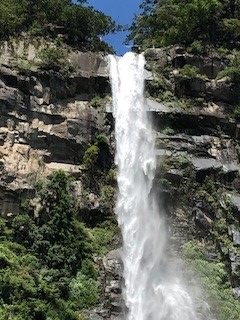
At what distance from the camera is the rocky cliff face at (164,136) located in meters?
21.9

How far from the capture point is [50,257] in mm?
19312

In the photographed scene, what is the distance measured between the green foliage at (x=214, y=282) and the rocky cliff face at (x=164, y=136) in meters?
0.49

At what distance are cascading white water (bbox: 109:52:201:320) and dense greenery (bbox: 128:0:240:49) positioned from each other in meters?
3.07

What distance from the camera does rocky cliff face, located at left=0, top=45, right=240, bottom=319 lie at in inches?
862

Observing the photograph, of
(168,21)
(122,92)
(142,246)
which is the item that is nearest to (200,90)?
(122,92)

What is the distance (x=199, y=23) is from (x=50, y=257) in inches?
667

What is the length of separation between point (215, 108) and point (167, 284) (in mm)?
10505

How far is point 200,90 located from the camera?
2684cm

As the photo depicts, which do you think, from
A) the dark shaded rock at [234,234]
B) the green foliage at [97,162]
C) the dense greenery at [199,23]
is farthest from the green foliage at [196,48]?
the dark shaded rock at [234,234]

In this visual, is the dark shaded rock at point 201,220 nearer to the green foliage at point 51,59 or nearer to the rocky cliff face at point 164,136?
the rocky cliff face at point 164,136

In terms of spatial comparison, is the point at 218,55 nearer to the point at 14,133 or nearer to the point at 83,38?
the point at 83,38

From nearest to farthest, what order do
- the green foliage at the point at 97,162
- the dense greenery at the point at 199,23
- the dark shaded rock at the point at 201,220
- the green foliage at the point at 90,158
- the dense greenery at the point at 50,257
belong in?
the dense greenery at the point at 50,257 → the dark shaded rock at the point at 201,220 → the green foliage at the point at 97,162 → the green foliage at the point at 90,158 → the dense greenery at the point at 199,23

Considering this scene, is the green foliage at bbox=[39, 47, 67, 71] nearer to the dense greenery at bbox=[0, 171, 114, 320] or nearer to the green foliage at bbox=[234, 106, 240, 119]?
the dense greenery at bbox=[0, 171, 114, 320]

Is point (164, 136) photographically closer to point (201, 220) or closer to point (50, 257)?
point (201, 220)
